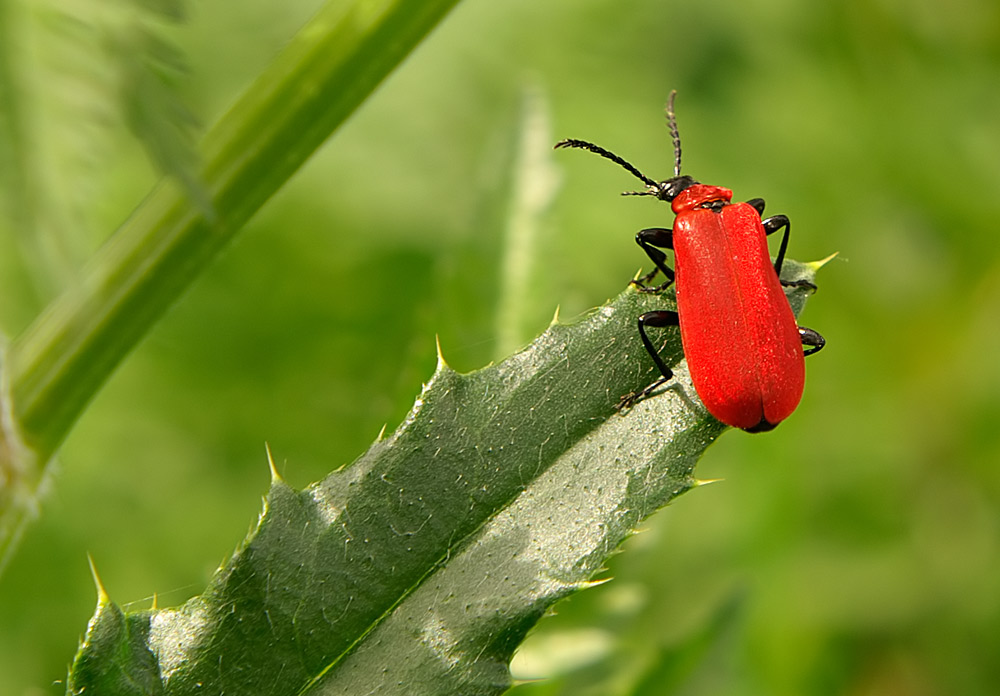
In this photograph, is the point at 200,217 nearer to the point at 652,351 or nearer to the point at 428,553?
the point at 428,553

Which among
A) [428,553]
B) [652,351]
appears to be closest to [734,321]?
[652,351]

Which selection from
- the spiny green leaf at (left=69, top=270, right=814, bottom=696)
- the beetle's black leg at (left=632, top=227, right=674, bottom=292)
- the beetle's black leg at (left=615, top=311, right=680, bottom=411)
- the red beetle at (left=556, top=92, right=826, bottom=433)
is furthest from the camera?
the beetle's black leg at (left=632, top=227, right=674, bottom=292)

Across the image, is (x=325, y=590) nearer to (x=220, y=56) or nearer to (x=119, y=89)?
(x=119, y=89)

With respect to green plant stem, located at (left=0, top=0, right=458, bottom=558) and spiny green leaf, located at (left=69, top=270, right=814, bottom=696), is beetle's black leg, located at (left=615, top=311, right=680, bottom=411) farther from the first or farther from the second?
green plant stem, located at (left=0, top=0, right=458, bottom=558)

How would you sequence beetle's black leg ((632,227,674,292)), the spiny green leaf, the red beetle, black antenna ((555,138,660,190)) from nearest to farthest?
the spiny green leaf
the red beetle
beetle's black leg ((632,227,674,292))
black antenna ((555,138,660,190))

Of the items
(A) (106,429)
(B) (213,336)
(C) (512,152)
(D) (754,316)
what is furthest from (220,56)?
(D) (754,316)

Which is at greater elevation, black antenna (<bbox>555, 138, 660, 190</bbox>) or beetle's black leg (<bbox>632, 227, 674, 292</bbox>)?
black antenna (<bbox>555, 138, 660, 190</bbox>)

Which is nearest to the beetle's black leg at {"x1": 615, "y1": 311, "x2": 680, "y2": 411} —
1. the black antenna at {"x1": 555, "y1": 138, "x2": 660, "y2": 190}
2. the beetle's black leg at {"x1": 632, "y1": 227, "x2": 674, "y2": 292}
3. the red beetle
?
the red beetle
